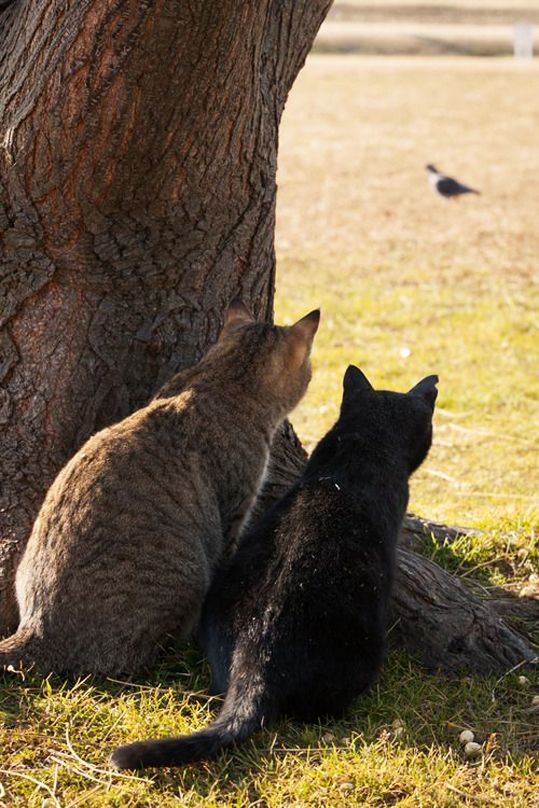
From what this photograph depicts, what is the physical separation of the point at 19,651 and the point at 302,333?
1810mm

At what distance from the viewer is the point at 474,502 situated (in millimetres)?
6227

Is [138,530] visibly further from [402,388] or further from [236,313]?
[402,388]

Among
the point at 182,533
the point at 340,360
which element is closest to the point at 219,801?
the point at 182,533

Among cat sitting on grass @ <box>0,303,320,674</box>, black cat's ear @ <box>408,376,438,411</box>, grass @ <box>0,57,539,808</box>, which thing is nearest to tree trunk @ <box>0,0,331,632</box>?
cat sitting on grass @ <box>0,303,320,674</box>

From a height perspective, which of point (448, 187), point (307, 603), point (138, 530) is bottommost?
point (448, 187)

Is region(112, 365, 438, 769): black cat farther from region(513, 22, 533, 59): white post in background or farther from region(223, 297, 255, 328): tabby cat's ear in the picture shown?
region(513, 22, 533, 59): white post in background

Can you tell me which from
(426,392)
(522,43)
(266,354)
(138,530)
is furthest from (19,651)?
(522,43)

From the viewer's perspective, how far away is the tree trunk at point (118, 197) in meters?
3.79

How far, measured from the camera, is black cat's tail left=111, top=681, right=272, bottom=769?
10.4 feet

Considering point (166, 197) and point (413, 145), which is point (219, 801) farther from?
point (413, 145)

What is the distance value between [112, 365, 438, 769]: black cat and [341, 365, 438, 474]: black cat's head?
4.4 inches

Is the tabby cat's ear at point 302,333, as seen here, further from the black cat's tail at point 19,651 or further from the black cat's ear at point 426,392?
the black cat's tail at point 19,651

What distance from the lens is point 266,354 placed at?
4.50 m

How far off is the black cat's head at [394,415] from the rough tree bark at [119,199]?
1.94 feet
